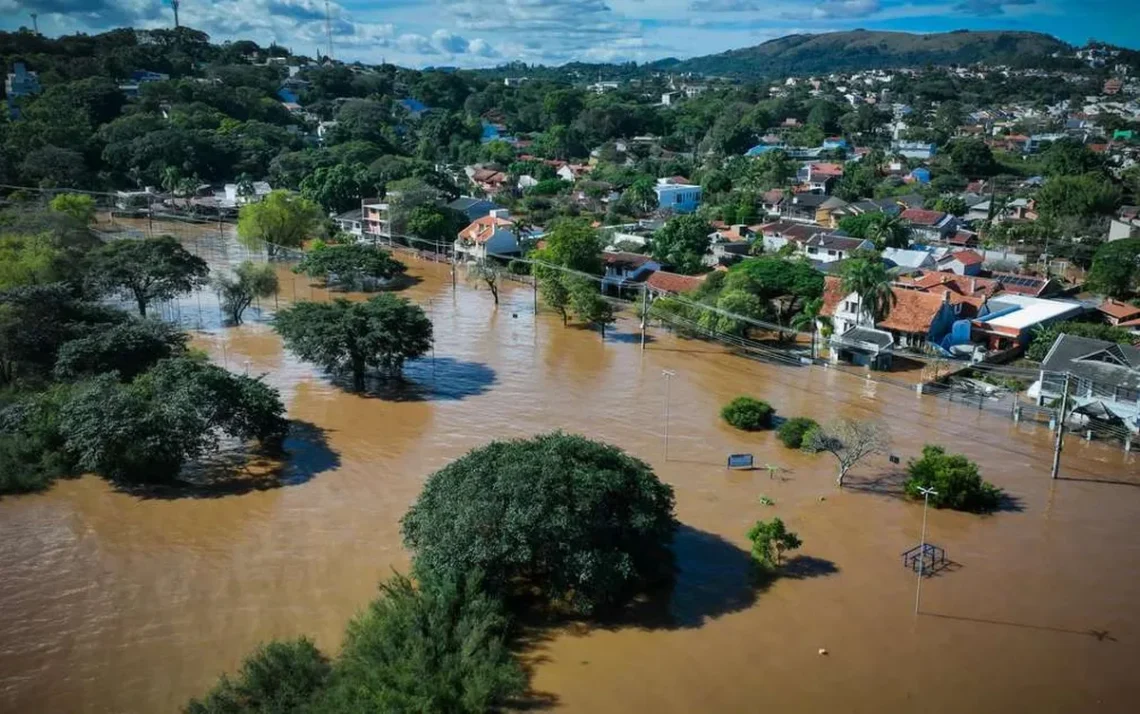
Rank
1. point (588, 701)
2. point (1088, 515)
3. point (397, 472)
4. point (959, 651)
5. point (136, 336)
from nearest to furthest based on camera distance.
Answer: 1. point (588, 701)
2. point (959, 651)
3. point (1088, 515)
4. point (397, 472)
5. point (136, 336)

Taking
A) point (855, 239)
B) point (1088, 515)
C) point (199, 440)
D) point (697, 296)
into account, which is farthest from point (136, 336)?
point (855, 239)

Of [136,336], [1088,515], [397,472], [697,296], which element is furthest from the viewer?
[697,296]

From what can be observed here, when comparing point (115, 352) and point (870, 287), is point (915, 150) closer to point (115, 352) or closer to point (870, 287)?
point (870, 287)

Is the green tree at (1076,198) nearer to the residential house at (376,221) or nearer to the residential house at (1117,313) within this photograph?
the residential house at (1117,313)

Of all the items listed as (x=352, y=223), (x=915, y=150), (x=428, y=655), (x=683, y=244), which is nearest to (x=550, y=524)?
(x=428, y=655)

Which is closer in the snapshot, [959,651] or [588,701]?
[588,701]

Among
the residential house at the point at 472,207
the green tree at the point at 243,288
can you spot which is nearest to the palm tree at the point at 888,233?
the residential house at the point at 472,207

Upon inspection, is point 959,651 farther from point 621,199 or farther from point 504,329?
point 621,199
